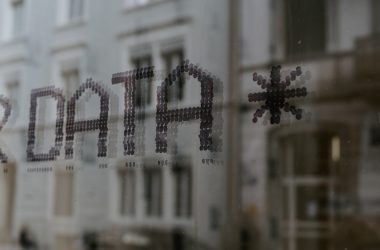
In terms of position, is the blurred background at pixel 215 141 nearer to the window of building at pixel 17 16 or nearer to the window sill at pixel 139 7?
the window sill at pixel 139 7

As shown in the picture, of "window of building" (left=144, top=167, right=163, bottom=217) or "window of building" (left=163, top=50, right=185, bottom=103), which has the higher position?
"window of building" (left=163, top=50, right=185, bottom=103)

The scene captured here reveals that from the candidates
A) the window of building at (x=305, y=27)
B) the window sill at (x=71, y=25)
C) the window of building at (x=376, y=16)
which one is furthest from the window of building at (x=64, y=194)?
the window of building at (x=376, y=16)

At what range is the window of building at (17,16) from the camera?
3.65ft

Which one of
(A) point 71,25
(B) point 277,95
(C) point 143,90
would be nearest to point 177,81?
(C) point 143,90

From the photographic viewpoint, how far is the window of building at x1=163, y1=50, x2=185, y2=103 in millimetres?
885

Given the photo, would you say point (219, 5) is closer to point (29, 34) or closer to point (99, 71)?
point (99, 71)

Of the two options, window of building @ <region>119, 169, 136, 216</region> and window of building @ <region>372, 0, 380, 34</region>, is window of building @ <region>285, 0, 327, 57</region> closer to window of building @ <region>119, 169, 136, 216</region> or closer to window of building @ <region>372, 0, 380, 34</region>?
window of building @ <region>372, 0, 380, 34</region>

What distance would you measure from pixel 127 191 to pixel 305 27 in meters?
0.37

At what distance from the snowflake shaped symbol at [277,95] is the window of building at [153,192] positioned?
7.4 inches

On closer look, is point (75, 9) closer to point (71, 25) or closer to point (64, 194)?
point (71, 25)

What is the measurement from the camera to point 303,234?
3.21 ft

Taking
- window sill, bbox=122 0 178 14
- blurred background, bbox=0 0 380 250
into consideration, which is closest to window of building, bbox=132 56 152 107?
blurred background, bbox=0 0 380 250

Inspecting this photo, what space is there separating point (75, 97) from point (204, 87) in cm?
21

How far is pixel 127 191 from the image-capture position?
0.96 metres
